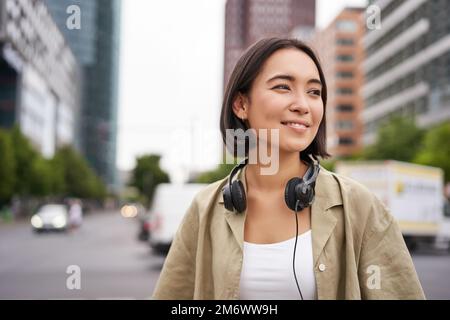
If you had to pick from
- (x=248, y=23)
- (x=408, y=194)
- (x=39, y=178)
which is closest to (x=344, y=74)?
(x=39, y=178)

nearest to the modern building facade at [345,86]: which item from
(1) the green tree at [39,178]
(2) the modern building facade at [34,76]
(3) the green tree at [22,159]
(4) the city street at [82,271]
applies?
(2) the modern building facade at [34,76]

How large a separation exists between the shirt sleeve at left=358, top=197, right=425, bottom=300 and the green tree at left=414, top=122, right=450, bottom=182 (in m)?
28.5

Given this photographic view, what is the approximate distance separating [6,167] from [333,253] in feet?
123

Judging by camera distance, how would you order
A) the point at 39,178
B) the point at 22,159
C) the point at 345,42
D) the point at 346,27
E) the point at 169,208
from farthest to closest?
the point at 345,42, the point at 346,27, the point at 39,178, the point at 22,159, the point at 169,208

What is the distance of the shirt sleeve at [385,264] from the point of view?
1.36 metres

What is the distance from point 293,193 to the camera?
4.73ft

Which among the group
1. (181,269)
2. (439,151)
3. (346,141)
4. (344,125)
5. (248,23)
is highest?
(248,23)

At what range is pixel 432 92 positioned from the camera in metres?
40.2

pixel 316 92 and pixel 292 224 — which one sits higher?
pixel 316 92

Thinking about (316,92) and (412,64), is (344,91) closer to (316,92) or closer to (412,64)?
(412,64)

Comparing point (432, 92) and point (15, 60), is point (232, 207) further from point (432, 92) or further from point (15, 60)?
point (15, 60)

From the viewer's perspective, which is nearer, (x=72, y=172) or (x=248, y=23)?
(x=248, y=23)

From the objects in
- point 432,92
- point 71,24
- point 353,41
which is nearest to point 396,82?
point 432,92
